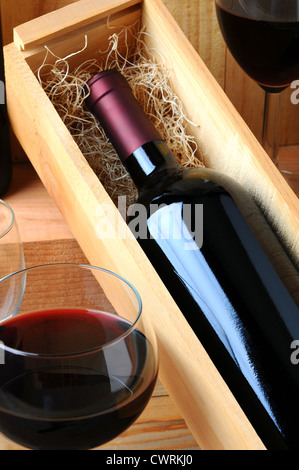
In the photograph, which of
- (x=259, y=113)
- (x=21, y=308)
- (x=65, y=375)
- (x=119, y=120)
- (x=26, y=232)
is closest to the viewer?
(x=65, y=375)

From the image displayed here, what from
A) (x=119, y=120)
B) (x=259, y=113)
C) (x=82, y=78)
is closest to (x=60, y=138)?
(x=119, y=120)

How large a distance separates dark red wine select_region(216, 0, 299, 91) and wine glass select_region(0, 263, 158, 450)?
0.35m

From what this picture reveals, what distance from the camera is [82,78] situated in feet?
2.91

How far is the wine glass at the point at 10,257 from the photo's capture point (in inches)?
23.4

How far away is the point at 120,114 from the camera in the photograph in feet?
2.34

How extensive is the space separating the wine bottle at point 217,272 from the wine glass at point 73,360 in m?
0.10

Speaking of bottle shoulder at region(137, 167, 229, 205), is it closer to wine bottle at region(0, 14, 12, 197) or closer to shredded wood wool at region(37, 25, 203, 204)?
shredded wood wool at region(37, 25, 203, 204)

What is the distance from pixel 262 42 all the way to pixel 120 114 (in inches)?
7.4

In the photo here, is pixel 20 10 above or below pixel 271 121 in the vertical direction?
above

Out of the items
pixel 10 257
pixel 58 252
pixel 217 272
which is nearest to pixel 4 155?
pixel 58 252

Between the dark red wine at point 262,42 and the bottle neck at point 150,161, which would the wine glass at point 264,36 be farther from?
the bottle neck at point 150,161

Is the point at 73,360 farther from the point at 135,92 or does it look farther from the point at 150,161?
the point at 135,92

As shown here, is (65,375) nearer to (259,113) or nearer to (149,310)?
(149,310)
